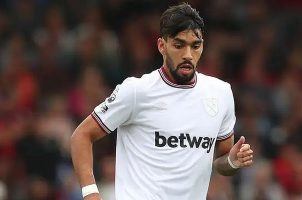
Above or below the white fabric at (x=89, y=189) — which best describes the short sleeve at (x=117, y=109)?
above

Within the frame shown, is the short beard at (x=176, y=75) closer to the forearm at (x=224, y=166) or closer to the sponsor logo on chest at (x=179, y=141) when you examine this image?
the sponsor logo on chest at (x=179, y=141)

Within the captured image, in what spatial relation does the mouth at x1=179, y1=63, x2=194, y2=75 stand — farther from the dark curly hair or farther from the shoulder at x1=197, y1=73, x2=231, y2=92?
the shoulder at x1=197, y1=73, x2=231, y2=92

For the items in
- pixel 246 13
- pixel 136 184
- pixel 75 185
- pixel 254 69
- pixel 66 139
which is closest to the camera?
pixel 136 184

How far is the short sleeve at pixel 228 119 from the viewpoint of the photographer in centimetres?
765

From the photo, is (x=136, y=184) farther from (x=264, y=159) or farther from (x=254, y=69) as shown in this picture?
(x=254, y=69)

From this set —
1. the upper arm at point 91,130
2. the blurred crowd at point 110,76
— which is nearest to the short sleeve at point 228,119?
the upper arm at point 91,130

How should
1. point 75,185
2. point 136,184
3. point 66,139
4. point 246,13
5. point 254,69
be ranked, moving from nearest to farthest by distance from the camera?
point 136,184, point 75,185, point 66,139, point 254,69, point 246,13

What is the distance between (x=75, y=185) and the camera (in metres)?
12.0

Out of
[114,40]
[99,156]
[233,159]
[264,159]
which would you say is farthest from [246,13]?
[233,159]

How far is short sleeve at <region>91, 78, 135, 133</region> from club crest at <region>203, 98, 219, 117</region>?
0.55 metres

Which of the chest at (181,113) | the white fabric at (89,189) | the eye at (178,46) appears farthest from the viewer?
the chest at (181,113)

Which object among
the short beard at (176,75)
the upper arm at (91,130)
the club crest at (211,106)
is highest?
the short beard at (176,75)

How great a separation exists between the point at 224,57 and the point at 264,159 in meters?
2.33

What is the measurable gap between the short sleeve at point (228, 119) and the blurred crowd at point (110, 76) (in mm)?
3926
